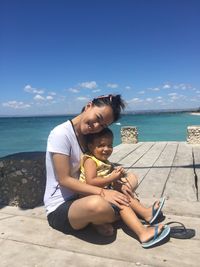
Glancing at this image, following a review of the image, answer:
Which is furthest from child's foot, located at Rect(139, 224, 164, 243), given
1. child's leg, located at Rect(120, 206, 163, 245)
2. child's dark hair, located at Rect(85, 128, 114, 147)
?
child's dark hair, located at Rect(85, 128, 114, 147)

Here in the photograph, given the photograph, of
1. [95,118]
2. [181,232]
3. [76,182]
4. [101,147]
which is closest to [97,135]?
[101,147]

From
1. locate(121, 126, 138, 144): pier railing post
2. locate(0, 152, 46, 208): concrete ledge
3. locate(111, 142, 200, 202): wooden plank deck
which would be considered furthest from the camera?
locate(121, 126, 138, 144): pier railing post

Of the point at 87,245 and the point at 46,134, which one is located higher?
the point at 87,245

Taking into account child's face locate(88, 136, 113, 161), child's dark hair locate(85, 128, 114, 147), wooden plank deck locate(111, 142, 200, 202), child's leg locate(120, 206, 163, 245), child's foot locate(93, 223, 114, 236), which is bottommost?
wooden plank deck locate(111, 142, 200, 202)

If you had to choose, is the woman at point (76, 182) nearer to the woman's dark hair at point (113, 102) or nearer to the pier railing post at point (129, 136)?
the woman's dark hair at point (113, 102)

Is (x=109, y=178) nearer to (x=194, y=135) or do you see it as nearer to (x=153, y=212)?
(x=153, y=212)

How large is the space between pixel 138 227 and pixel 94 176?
1.85ft

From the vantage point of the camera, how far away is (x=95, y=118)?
9.07 feet

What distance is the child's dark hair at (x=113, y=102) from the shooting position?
9.21ft

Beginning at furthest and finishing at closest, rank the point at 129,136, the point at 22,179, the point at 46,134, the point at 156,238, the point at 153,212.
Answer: the point at 46,134, the point at 129,136, the point at 22,179, the point at 153,212, the point at 156,238

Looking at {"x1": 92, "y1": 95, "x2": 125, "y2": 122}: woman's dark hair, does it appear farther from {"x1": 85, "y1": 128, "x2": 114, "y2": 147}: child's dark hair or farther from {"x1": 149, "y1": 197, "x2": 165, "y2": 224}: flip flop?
{"x1": 149, "y1": 197, "x2": 165, "y2": 224}: flip flop

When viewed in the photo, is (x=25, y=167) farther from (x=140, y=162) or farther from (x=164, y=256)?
(x=140, y=162)

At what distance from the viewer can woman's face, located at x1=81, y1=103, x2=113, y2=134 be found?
2.76 meters

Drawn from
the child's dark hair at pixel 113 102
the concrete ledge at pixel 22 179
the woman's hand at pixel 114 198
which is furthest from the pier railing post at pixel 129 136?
the woman's hand at pixel 114 198
